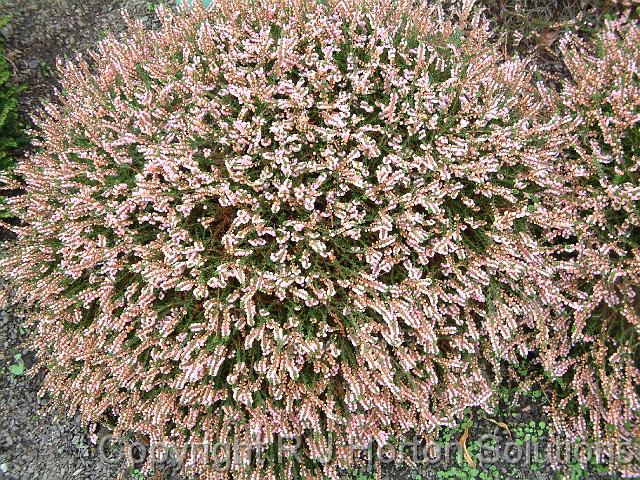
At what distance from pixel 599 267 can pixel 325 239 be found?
1.41m

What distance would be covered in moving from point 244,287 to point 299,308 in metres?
0.27

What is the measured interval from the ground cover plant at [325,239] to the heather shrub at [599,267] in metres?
0.01

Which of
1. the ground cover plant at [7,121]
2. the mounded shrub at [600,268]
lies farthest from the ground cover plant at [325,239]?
the ground cover plant at [7,121]

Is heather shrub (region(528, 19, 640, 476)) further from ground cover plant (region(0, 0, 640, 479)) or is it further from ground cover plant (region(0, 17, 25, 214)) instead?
ground cover plant (region(0, 17, 25, 214))

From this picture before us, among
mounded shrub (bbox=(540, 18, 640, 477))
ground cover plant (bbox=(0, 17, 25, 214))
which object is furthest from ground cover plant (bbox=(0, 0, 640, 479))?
ground cover plant (bbox=(0, 17, 25, 214))

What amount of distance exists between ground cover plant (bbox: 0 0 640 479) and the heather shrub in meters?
0.01

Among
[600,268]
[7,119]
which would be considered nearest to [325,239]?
[600,268]

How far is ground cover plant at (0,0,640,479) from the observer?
247cm

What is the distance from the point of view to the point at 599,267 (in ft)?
8.73

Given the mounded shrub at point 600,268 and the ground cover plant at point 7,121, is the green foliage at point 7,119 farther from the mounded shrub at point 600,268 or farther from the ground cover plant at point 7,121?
the mounded shrub at point 600,268

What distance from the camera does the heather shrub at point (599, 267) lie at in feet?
8.72

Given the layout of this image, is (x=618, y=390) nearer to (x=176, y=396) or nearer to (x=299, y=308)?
(x=299, y=308)

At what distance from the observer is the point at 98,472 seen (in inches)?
120

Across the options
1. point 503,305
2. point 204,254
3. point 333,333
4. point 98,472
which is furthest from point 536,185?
point 98,472
